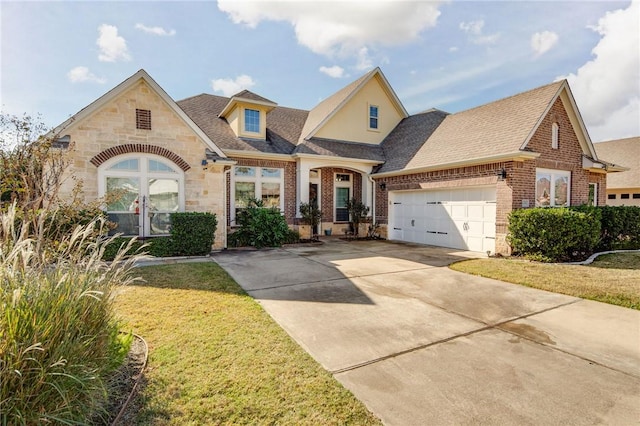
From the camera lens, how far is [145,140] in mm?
10641

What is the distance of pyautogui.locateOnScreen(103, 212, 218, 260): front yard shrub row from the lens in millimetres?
10258

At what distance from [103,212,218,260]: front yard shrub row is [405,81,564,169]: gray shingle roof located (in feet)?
30.2

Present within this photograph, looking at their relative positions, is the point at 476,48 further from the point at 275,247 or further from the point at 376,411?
the point at 376,411

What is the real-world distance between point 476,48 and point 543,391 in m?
13.0

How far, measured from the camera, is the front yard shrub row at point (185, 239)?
1026cm

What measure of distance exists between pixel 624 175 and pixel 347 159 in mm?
21015

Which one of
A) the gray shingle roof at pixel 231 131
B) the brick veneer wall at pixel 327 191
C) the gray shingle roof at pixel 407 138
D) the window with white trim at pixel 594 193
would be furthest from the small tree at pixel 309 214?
the window with white trim at pixel 594 193

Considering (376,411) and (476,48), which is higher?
(476,48)

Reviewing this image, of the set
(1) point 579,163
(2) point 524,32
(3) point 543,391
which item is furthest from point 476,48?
(3) point 543,391

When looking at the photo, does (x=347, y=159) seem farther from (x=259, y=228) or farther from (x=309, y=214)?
(x=259, y=228)

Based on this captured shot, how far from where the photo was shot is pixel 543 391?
3158mm

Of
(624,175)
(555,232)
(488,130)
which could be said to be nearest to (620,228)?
(555,232)

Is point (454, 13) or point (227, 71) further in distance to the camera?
point (227, 71)

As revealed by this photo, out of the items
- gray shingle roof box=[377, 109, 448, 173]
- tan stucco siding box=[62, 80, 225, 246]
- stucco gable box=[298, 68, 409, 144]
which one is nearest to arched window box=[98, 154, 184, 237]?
tan stucco siding box=[62, 80, 225, 246]
